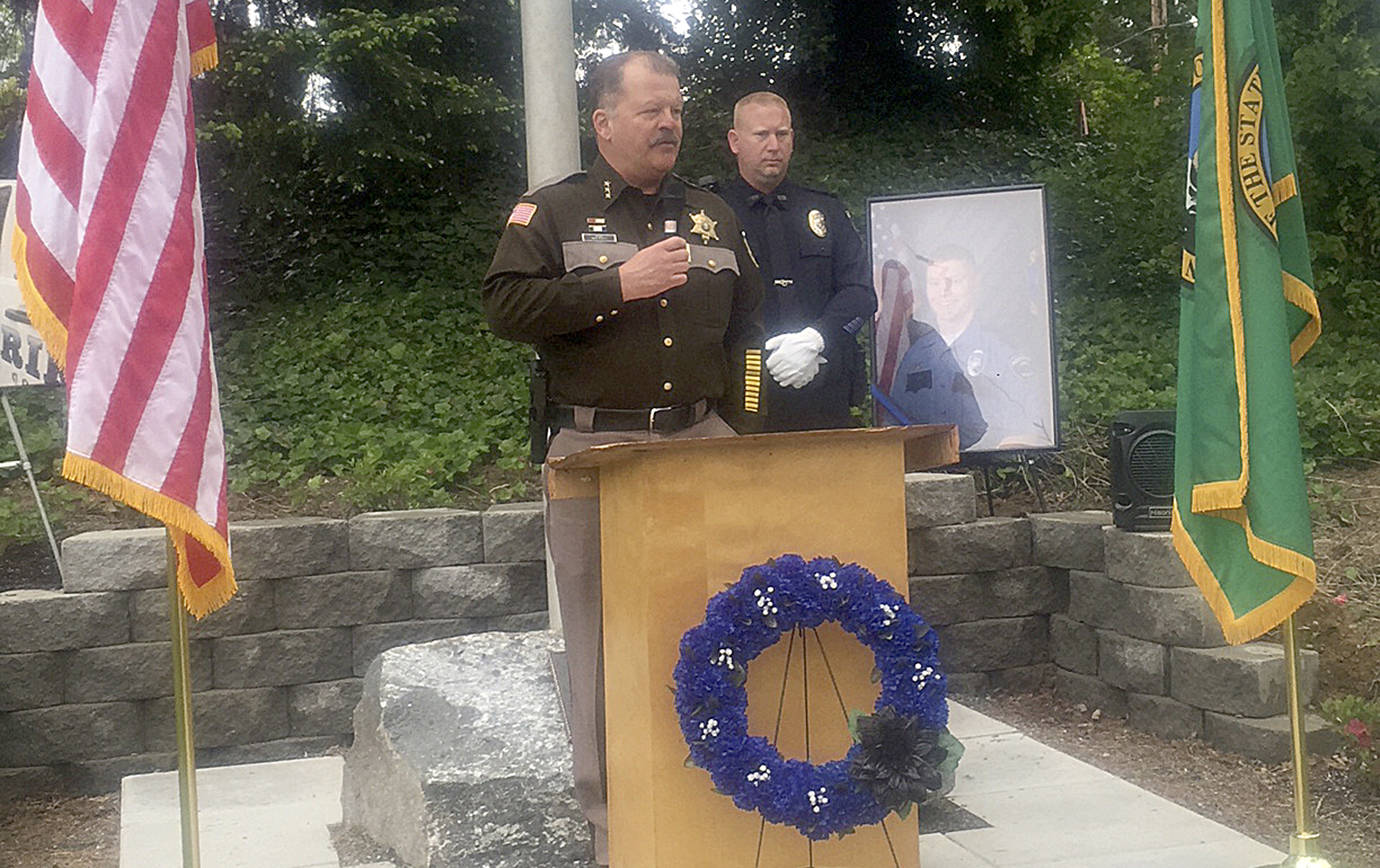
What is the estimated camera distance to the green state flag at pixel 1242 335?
3105 mm

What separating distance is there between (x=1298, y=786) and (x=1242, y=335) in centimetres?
101

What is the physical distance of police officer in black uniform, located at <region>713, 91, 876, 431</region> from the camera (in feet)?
13.4

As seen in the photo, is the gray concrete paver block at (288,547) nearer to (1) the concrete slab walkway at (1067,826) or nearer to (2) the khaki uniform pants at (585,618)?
(2) the khaki uniform pants at (585,618)

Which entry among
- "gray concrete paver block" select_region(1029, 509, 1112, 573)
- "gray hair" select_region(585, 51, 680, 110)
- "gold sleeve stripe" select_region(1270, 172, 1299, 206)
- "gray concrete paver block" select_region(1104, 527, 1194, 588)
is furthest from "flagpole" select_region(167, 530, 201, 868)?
"gray concrete paver block" select_region(1029, 509, 1112, 573)

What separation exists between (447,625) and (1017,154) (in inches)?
298

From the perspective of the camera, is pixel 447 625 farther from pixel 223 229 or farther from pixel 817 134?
pixel 817 134

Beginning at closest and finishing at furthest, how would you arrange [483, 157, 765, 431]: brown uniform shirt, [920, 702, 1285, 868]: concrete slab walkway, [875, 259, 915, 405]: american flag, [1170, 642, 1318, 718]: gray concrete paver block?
[483, 157, 765, 431]: brown uniform shirt → [920, 702, 1285, 868]: concrete slab walkway → [1170, 642, 1318, 718]: gray concrete paver block → [875, 259, 915, 405]: american flag

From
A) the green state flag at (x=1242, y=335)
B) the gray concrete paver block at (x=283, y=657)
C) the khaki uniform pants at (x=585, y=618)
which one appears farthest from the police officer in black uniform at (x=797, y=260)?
the gray concrete paver block at (x=283, y=657)

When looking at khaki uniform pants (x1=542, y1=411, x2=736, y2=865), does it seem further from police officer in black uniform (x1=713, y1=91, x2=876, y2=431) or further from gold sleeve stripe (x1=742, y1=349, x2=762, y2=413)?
police officer in black uniform (x1=713, y1=91, x2=876, y2=431)

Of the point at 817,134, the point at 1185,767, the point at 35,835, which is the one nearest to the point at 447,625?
the point at 35,835

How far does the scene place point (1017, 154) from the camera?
11.3m

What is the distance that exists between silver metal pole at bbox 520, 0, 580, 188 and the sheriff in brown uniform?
168 centimetres

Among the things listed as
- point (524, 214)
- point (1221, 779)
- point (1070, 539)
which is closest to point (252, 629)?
point (524, 214)

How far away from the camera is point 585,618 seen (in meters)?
3.08
